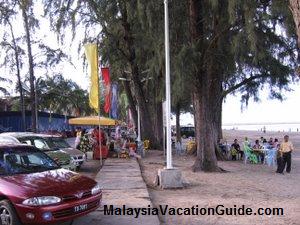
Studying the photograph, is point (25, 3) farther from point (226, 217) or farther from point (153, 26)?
point (226, 217)

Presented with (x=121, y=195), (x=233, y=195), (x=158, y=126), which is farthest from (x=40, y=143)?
(x=158, y=126)

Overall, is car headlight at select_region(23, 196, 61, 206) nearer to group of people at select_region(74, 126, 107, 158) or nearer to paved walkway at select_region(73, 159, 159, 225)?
paved walkway at select_region(73, 159, 159, 225)

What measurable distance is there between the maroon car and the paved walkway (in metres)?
0.73

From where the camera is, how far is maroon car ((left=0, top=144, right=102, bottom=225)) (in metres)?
8.04

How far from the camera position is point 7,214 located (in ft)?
27.0

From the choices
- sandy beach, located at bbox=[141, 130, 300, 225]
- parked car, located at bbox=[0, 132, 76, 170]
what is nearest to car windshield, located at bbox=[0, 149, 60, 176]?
sandy beach, located at bbox=[141, 130, 300, 225]

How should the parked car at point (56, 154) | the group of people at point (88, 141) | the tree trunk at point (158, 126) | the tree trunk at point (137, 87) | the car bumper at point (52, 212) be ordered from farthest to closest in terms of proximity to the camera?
the tree trunk at point (158, 126)
the tree trunk at point (137, 87)
the group of people at point (88, 141)
the parked car at point (56, 154)
the car bumper at point (52, 212)

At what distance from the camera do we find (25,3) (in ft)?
79.6

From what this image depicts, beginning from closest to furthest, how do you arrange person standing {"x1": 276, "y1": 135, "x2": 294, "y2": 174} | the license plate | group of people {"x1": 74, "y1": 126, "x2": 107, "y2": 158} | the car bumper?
1. the car bumper
2. the license plate
3. person standing {"x1": 276, "y1": 135, "x2": 294, "y2": 174}
4. group of people {"x1": 74, "y1": 126, "x2": 107, "y2": 158}

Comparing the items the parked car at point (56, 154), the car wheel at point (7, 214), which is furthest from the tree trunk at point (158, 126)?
the car wheel at point (7, 214)

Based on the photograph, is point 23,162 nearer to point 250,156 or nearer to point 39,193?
point 39,193

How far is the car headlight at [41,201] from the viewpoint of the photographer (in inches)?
316

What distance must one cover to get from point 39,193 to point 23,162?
6.00 feet

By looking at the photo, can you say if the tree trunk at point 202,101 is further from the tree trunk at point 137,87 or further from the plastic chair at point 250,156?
the tree trunk at point 137,87
